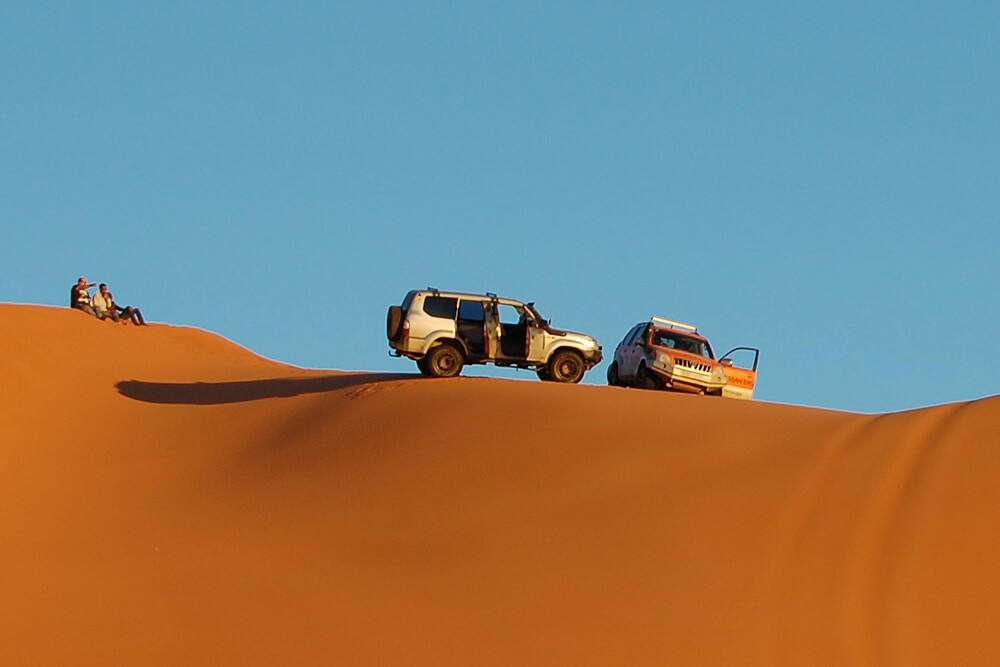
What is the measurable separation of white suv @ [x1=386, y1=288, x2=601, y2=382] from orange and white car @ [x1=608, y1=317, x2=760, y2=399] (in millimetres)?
2663

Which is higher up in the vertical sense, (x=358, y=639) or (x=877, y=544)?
(x=877, y=544)

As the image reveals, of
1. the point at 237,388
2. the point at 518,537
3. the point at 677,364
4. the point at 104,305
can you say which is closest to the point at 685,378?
the point at 677,364

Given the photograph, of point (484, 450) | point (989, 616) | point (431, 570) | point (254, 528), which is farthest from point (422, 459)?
point (989, 616)

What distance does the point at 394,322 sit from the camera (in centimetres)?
2319

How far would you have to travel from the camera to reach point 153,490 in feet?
Result: 64.4

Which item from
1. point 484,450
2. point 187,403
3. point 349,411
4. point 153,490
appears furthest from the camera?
point 187,403

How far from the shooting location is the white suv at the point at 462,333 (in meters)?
23.0

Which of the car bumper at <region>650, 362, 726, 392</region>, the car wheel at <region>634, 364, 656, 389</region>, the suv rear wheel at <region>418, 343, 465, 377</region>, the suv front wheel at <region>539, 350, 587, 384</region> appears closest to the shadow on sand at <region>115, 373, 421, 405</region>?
the suv rear wheel at <region>418, 343, 465, 377</region>

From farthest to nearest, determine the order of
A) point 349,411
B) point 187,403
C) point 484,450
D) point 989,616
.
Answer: point 187,403 → point 349,411 → point 484,450 → point 989,616

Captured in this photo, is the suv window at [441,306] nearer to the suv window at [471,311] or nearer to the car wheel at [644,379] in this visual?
the suv window at [471,311]

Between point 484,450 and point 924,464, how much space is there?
218 inches

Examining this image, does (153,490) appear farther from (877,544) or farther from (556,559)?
(877,544)

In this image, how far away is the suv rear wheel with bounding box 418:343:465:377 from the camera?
2331 centimetres

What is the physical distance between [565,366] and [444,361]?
2173mm
